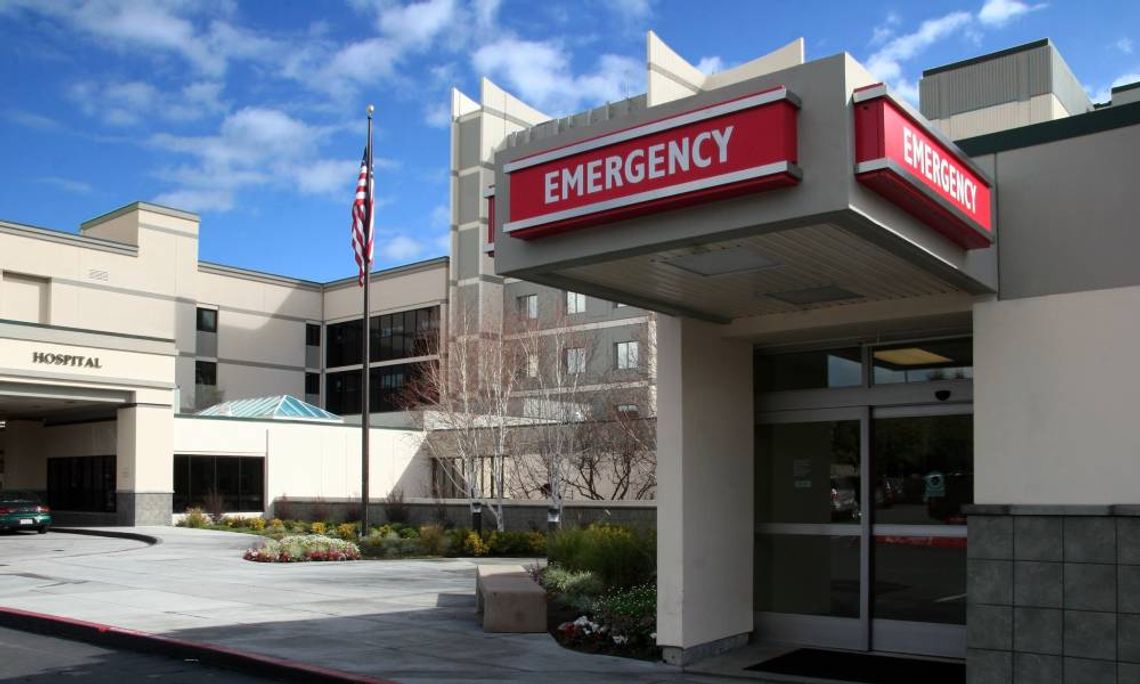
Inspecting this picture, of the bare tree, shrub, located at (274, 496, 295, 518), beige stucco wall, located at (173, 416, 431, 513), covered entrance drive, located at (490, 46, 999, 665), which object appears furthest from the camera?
beige stucco wall, located at (173, 416, 431, 513)

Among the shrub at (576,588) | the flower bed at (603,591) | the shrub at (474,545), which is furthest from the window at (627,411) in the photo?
the shrub at (576,588)

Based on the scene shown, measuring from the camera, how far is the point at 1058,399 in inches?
320

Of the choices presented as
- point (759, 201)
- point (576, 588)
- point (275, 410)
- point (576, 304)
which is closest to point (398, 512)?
point (275, 410)

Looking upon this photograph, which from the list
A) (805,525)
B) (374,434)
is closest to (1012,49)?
(374,434)

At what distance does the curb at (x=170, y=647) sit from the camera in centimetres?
1010

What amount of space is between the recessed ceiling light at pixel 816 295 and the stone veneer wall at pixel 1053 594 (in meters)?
2.10

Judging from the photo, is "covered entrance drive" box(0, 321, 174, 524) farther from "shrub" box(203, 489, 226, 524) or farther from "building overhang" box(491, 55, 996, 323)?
"building overhang" box(491, 55, 996, 323)

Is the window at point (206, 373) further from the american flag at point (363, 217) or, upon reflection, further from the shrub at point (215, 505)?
the american flag at point (363, 217)

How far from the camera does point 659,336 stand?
34.5 feet

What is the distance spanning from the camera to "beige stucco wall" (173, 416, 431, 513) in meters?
41.5

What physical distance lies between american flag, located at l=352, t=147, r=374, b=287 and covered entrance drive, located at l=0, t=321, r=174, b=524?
12.8 m

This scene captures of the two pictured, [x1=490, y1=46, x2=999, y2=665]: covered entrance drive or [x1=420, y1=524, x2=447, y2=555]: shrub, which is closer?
[x1=490, y1=46, x2=999, y2=665]: covered entrance drive

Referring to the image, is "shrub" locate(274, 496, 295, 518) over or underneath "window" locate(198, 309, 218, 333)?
underneath

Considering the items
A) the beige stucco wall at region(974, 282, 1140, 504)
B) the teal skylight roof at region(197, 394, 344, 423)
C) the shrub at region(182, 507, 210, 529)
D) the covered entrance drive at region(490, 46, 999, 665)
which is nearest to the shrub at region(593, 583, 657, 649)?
the covered entrance drive at region(490, 46, 999, 665)
